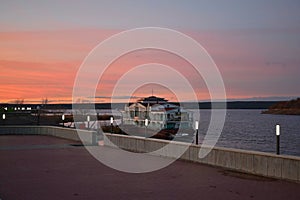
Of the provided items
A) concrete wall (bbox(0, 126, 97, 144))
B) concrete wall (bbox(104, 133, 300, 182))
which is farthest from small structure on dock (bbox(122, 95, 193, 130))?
concrete wall (bbox(104, 133, 300, 182))

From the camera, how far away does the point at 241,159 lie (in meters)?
13.6

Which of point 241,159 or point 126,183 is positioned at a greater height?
point 241,159

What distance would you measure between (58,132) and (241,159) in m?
18.1

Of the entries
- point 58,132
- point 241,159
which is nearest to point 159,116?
point 58,132

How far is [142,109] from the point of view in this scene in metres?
78.8

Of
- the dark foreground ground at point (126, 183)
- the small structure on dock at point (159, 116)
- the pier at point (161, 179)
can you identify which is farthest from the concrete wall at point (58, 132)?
the small structure on dock at point (159, 116)

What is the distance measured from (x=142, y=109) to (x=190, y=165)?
63.8m

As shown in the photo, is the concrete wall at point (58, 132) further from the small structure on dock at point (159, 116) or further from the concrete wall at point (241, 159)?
the small structure on dock at point (159, 116)

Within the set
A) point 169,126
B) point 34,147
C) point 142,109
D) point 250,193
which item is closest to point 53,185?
point 250,193

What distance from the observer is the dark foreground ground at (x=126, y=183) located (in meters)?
10.3

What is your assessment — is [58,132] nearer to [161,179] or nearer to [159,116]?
[161,179]

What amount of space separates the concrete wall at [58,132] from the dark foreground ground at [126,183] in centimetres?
765

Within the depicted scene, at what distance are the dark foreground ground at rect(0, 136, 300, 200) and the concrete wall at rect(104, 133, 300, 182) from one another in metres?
0.30

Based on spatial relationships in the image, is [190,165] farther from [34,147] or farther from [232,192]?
[34,147]
